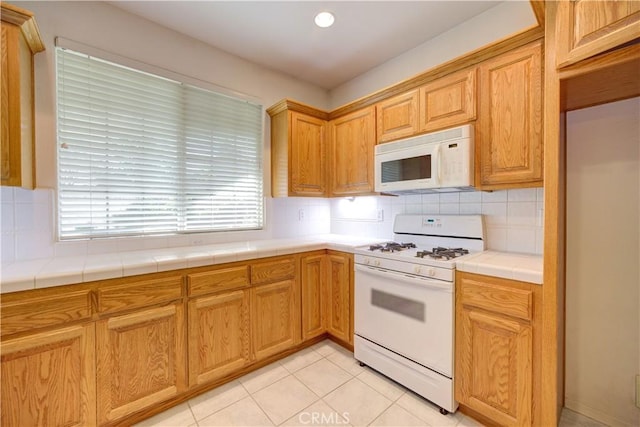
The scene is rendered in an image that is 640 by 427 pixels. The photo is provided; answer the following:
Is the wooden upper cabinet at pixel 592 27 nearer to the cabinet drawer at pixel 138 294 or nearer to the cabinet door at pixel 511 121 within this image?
the cabinet door at pixel 511 121

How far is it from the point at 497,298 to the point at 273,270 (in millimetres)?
1468

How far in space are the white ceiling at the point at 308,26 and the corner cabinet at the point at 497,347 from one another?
74.4 inches

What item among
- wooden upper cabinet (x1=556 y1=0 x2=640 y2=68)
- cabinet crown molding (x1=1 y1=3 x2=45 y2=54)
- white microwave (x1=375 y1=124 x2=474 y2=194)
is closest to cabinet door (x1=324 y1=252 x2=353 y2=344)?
white microwave (x1=375 y1=124 x2=474 y2=194)

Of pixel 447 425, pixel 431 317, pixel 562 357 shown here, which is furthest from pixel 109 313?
pixel 562 357

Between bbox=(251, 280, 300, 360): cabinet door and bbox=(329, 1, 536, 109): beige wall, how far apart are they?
2130mm

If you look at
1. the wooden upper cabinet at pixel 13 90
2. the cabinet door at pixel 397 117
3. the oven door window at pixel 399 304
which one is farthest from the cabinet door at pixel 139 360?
the cabinet door at pixel 397 117

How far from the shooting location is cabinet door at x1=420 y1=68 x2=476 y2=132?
1.78m

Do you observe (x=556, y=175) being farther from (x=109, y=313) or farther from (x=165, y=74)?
(x=165, y=74)

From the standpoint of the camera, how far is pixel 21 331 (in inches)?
49.2

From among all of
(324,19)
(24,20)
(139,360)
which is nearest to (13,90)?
(24,20)

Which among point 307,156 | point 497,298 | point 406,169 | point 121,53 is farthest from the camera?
point 307,156

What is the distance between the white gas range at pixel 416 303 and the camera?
1633 mm

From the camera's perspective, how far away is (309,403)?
68.2 inches

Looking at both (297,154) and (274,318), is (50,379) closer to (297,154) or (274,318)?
(274,318)
